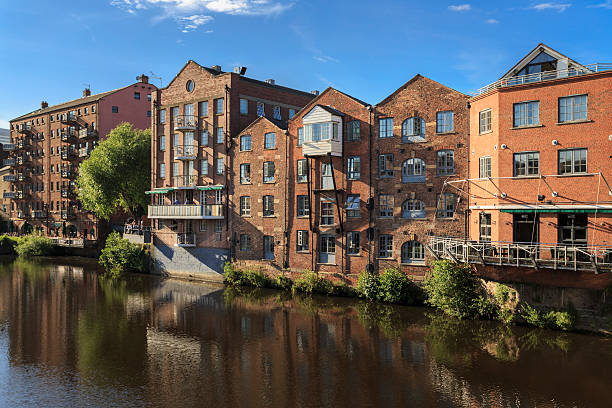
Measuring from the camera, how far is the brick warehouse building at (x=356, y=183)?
1241 inches

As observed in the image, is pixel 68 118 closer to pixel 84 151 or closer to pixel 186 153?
pixel 84 151

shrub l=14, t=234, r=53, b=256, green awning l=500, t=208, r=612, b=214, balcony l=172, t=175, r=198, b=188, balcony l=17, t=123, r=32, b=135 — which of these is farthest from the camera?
balcony l=17, t=123, r=32, b=135

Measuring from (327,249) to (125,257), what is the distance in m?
22.7

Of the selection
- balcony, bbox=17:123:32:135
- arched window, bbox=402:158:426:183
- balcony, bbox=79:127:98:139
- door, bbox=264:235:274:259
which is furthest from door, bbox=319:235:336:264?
balcony, bbox=17:123:32:135

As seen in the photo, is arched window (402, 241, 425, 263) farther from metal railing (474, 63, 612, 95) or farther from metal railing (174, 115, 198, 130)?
metal railing (174, 115, 198, 130)

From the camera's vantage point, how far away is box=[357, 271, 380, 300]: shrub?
32031 mm

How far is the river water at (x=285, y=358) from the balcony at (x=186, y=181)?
13870 millimetres

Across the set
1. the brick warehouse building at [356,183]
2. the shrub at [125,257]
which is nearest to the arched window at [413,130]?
the brick warehouse building at [356,183]

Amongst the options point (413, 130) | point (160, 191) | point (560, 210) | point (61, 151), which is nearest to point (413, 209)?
point (413, 130)

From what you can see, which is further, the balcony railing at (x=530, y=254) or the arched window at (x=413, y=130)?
the arched window at (x=413, y=130)

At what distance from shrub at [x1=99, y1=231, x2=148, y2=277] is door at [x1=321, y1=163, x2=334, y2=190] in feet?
72.1

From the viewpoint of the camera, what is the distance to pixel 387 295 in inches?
1233

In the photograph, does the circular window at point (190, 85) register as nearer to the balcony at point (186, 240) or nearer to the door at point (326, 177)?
the balcony at point (186, 240)

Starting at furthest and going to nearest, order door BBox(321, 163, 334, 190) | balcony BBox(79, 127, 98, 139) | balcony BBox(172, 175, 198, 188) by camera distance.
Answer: balcony BBox(79, 127, 98, 139), balcony BBox(172, 175, 198, 188), door BBox(321, 163, 334, 190)
